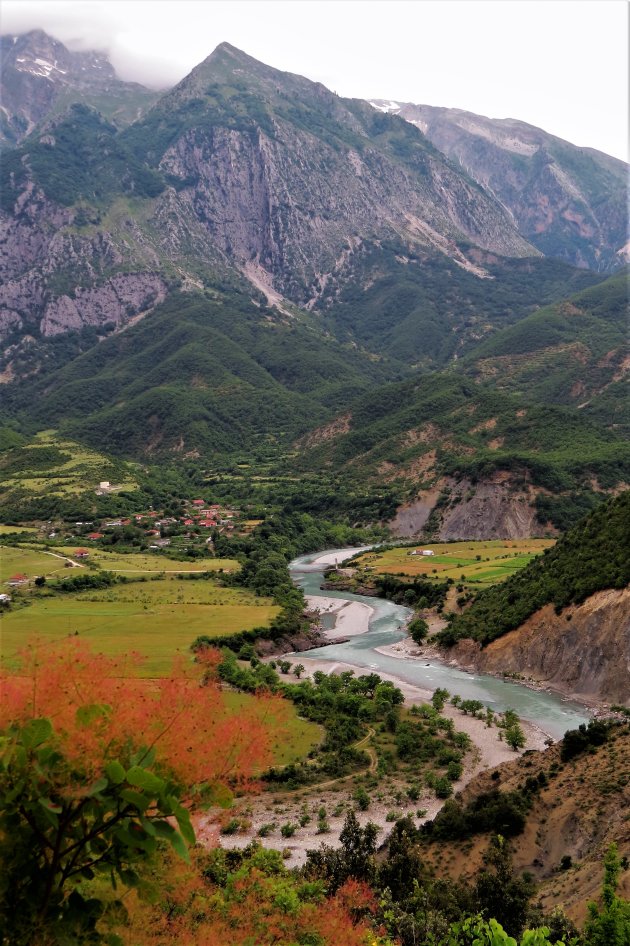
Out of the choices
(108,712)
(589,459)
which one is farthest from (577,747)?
(589,459)

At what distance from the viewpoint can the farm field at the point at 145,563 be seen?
3893 inches

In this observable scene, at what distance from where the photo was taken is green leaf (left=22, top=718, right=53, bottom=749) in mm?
7230

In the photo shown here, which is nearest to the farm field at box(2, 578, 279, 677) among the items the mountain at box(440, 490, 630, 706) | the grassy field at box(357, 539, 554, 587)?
the mountain at box(440, 490, 630, 706)

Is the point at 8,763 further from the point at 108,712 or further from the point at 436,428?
the point at 436,428

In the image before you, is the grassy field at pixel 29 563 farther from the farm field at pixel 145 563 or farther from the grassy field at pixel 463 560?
the grassy field at pixel 463 560

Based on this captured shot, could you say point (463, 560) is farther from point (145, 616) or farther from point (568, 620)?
point (145, 616)

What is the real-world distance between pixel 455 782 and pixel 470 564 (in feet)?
197

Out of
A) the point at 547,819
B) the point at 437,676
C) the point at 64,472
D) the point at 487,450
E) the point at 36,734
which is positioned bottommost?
the point at 64,472

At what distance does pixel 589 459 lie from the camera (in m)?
135

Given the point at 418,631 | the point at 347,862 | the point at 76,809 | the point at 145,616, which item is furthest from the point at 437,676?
the point at 76,809

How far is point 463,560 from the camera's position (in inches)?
4154

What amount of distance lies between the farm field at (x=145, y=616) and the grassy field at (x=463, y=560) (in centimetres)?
2336

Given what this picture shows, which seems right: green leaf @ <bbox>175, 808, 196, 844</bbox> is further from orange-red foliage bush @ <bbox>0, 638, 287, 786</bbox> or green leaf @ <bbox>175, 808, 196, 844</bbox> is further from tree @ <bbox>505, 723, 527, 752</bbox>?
tree @ <bbox>505, 723, 527, 752</bbox>

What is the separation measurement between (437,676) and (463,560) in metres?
41.3
